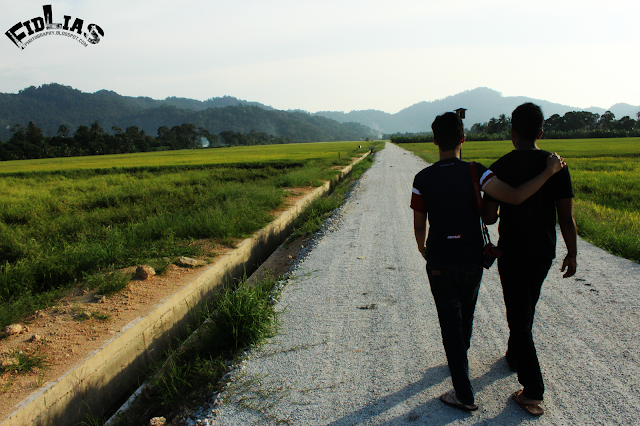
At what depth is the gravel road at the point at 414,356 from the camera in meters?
2.48

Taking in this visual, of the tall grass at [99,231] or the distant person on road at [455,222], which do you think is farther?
the tall grass at [99,231]

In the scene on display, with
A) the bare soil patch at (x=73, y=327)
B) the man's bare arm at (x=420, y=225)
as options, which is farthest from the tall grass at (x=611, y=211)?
the bare soil patch at (x=73, y=327)

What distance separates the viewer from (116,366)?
3.73m

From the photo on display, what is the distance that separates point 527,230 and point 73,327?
449 centimetres

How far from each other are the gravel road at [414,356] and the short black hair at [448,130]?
5.78 feet

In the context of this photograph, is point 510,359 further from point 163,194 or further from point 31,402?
point 163,194

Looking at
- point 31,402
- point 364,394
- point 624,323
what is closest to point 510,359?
point 364,394

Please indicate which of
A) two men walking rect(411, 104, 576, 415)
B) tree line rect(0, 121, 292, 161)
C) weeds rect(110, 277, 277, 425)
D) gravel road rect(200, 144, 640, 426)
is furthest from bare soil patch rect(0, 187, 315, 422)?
tree line rect(0, 121, 292, 161)

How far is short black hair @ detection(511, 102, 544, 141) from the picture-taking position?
7.45ft

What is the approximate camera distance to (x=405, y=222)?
8172 millimetres

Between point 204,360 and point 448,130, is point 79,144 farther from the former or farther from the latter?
point 448,130

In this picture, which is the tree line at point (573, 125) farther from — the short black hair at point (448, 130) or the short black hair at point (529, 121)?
the short black hair at point (448, 130)

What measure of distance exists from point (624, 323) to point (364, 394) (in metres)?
2.62

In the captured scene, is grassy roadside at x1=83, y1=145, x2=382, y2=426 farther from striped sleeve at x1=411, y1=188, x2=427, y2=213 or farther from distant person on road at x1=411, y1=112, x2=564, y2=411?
striped sleeve at x1=411, y1=188, x2=427, y2=213
